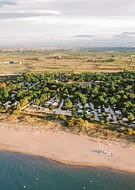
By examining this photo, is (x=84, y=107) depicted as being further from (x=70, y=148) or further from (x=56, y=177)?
(x=56, y=177)

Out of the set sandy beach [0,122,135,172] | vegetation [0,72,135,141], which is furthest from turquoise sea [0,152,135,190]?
vegetation [0,72,135,141]

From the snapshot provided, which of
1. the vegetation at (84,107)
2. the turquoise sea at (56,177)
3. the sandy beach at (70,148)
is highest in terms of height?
the vegetation at (84,107)

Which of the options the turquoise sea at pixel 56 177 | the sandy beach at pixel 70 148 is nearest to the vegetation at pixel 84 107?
the sandy beach at pixel 70 148

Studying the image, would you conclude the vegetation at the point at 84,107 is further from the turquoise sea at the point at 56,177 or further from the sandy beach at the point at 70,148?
the turquoise sea at the point at 56,177

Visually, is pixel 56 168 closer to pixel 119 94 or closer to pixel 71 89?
pixel 119 94

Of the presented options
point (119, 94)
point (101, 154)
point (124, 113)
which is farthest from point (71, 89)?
point (101, 154)

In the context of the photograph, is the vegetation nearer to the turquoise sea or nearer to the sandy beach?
the sandy beach

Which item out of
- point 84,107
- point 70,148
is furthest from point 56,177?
point 84,107

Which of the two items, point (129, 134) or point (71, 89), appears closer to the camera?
point (129, 134)
